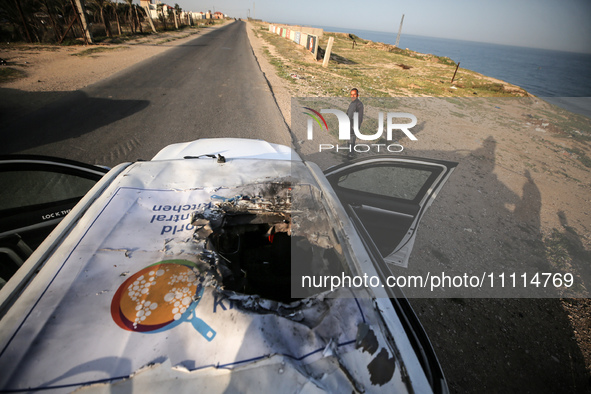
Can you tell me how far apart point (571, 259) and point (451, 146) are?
4.37 m

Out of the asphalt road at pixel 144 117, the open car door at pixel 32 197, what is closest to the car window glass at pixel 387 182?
the asphalt road at pixel 144 117

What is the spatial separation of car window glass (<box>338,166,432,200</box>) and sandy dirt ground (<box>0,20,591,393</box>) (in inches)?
23.4

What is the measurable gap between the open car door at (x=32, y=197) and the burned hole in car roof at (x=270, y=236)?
190 cm

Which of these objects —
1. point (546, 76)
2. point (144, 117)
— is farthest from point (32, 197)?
point (546, 76)

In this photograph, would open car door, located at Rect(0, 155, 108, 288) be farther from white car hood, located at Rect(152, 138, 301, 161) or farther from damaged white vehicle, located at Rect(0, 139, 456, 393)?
white car hood, located at Rect(152, 138, 301, 161)

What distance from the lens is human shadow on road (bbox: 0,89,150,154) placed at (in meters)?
4.96

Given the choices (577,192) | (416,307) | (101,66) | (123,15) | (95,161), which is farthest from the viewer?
(123,15)

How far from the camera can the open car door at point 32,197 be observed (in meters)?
2.16

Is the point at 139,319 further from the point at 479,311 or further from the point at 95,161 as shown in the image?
the point at 95,161

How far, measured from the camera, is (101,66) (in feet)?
35.9

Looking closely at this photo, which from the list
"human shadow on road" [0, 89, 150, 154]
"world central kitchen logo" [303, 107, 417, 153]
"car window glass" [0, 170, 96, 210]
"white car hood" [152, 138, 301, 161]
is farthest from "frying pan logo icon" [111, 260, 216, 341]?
"human shadow on road" [0, 89, 150, 154]

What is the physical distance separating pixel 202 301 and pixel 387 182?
15.2ft

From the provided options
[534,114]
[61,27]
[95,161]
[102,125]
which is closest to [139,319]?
[95,161]

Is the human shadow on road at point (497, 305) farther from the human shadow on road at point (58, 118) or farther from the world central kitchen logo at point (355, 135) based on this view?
the human shadow on road at point (58, 118)
